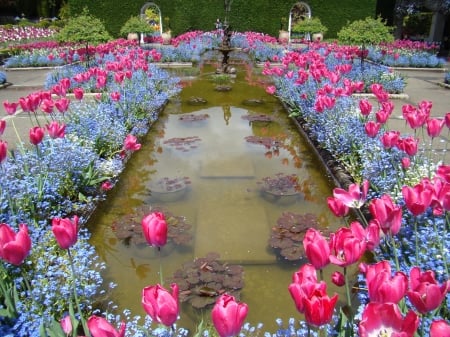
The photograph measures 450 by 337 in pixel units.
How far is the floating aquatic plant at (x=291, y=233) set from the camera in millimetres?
3164

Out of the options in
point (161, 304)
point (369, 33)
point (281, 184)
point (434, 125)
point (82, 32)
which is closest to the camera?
point (161, 304)

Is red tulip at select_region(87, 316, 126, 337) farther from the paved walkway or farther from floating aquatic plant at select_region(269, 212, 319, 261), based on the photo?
the paved walkway

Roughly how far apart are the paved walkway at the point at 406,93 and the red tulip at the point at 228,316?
3817 mm

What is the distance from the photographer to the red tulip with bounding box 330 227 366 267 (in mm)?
1350

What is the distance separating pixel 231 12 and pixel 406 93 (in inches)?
666

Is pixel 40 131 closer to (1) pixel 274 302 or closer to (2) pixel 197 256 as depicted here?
(2) pixel 197 256

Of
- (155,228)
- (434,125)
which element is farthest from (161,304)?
(434,125)

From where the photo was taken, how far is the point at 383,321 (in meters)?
1.04

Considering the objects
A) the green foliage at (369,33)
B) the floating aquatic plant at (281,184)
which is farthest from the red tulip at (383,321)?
the green foliage at (369,33)

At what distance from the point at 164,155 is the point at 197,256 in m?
2.51

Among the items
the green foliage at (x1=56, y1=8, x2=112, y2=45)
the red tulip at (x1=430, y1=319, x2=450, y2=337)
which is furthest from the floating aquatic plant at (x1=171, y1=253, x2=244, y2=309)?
the green foliage at (x1=56, y1=8, x2=112, y2=45)

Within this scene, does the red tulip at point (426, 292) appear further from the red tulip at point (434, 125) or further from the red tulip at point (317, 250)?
the red tulip at point (434, 125)

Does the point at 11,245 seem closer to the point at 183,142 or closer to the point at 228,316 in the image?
the point at 228,316

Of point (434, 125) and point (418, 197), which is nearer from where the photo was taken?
point (418, 197)
